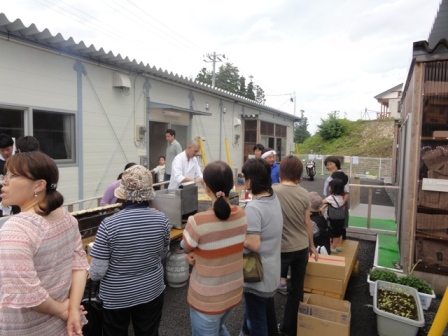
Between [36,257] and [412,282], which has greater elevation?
[36,257]

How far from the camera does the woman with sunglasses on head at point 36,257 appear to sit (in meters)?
1.13

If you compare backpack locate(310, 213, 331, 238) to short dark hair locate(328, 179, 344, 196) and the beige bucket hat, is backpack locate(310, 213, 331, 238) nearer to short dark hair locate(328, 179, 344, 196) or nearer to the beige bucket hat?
short dark hair locate(328, 179, 344, 196)


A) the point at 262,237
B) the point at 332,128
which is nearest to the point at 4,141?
the point at 262,237

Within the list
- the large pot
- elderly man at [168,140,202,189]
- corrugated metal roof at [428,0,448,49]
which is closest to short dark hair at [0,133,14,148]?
elderly man at [168,140,202,189]

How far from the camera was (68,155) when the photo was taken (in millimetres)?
5285

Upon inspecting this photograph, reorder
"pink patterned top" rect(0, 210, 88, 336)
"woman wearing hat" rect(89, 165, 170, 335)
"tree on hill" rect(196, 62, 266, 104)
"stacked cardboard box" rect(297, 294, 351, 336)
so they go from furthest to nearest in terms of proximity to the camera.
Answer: "tree on hill" rect(196, 62, 266, 104) → "stacked cardboard box" rect(297, 294, 351, 336) → "woman wearing hat" rect(89, 165, 170, 335) → "pink patterned top" rect(0, 210, 88, 336)

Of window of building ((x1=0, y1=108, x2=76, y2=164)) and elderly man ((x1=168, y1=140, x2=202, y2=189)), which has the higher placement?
window of building ((x1=0, y1=108, x2=76, y2=164))

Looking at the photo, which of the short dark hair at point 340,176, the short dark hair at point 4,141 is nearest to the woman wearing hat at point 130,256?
the short dark hair at point 4,141

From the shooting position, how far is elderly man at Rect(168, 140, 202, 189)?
4.59 m

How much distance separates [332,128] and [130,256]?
1223 inches

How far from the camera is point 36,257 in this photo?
3.98 feet

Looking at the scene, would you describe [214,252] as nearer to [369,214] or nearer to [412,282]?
[412,282]

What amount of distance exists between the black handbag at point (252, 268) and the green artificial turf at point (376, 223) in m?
4.95

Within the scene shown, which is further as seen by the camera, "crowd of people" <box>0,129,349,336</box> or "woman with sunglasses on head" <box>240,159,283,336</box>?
"woman with sunglasses on head" <box>240,159,283,336</box>
